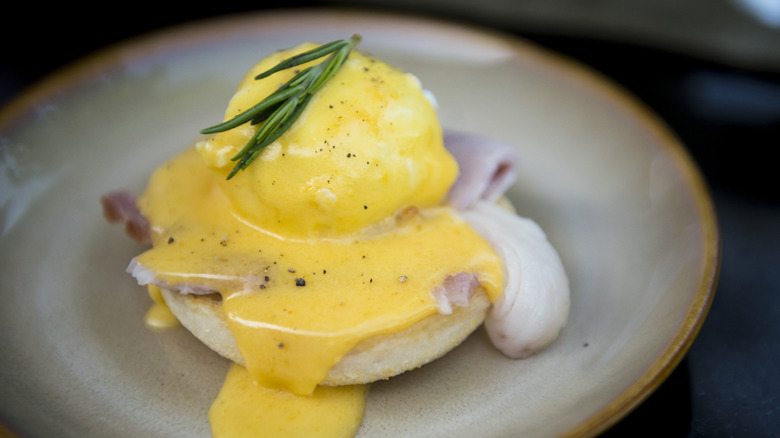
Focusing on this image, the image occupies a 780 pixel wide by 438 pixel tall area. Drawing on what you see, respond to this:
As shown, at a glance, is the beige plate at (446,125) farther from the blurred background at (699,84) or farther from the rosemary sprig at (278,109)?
the rosemary sprig at (278,109)

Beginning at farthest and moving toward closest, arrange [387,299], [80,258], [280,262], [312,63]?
[80,258] → [312,63] → [280,262] → [387,299]

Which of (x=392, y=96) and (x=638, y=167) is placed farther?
(x=638, y=167)

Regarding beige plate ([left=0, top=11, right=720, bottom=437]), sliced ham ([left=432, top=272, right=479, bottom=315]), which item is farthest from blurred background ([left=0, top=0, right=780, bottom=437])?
sliced ham ([left=432, top=272, right=479, bottom=315])

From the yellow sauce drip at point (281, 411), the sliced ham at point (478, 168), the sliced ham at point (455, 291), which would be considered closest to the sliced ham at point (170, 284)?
the yellow sauce drip at point (281, 411)

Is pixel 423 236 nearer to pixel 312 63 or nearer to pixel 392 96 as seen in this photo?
pixel 392 96

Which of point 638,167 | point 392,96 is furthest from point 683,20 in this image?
point 392,96
